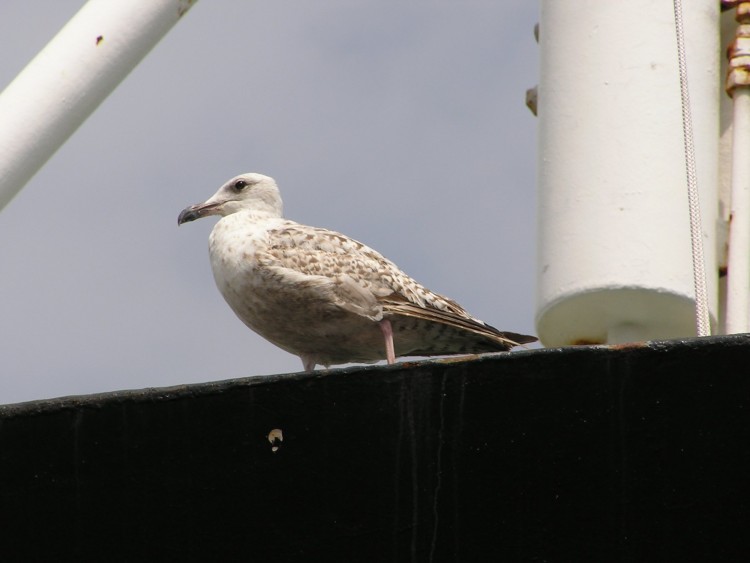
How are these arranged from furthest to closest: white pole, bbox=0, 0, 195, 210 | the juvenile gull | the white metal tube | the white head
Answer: the white head → the juvenile gull → the white metal tube → white pole, bbox=0, 0, 195, 210

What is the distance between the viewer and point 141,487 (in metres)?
4.77

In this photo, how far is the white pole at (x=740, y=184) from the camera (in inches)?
298

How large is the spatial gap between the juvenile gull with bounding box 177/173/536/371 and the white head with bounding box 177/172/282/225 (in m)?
0.47

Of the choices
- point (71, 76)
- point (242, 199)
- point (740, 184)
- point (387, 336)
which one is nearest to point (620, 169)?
point (740, 184)

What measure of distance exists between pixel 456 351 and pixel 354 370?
5920 mm

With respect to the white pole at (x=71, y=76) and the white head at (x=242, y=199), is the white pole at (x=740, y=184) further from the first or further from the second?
the white head at (x=242, y=199)

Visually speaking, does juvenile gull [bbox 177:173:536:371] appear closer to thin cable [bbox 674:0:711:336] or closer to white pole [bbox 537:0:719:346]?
white pole [bbox 537:0:719:346]

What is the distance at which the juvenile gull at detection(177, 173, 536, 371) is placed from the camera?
957 centimetres

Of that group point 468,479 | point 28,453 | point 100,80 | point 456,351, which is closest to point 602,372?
point 468,479

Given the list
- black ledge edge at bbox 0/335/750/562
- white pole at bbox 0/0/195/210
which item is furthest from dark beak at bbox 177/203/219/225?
black ledge edge at bbox 0/335/750/562

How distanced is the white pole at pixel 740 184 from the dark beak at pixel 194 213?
3839 millimetres

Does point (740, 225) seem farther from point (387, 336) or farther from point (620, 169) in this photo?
point (387, 336)

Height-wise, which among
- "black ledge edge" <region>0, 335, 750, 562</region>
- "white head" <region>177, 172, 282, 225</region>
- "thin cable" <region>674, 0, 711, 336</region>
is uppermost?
"white head" <region>177, 172, 282, 225</region>

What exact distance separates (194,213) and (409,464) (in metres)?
6.60
